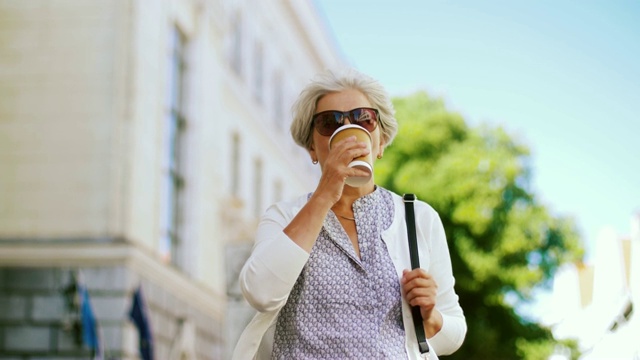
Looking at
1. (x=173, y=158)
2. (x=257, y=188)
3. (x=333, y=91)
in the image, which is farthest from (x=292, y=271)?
(x=257, y=188)

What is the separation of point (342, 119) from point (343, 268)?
50cm

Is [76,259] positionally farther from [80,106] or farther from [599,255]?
[599,255]

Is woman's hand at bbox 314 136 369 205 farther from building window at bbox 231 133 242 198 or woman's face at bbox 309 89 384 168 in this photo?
building window at bbox 231 133 242 198

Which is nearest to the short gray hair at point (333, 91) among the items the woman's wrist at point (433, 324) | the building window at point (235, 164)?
the woman's wrist at point (433, 324)

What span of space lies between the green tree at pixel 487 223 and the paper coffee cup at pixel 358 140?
3074 cm

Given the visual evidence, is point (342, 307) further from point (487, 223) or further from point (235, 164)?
point (487, 223)

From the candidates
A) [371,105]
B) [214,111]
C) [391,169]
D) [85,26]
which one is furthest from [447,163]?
[371,105]

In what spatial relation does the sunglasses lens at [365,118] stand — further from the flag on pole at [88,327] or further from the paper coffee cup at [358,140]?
the flag on pole at [88,327]

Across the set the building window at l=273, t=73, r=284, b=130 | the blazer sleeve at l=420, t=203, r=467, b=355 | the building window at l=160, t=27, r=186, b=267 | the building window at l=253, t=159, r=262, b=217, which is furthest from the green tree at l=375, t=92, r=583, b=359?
the blazer sleeve at l=420, t=203, r=467, b=355

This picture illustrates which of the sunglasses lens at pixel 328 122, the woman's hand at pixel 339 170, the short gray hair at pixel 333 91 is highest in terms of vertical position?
the short gray hair at pixel 333 91

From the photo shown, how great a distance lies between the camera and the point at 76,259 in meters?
17.4

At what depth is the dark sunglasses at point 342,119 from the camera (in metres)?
3.20

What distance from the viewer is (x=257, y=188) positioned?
30.0 metres

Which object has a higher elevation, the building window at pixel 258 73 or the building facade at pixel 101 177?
the building window at pixel 258 73
